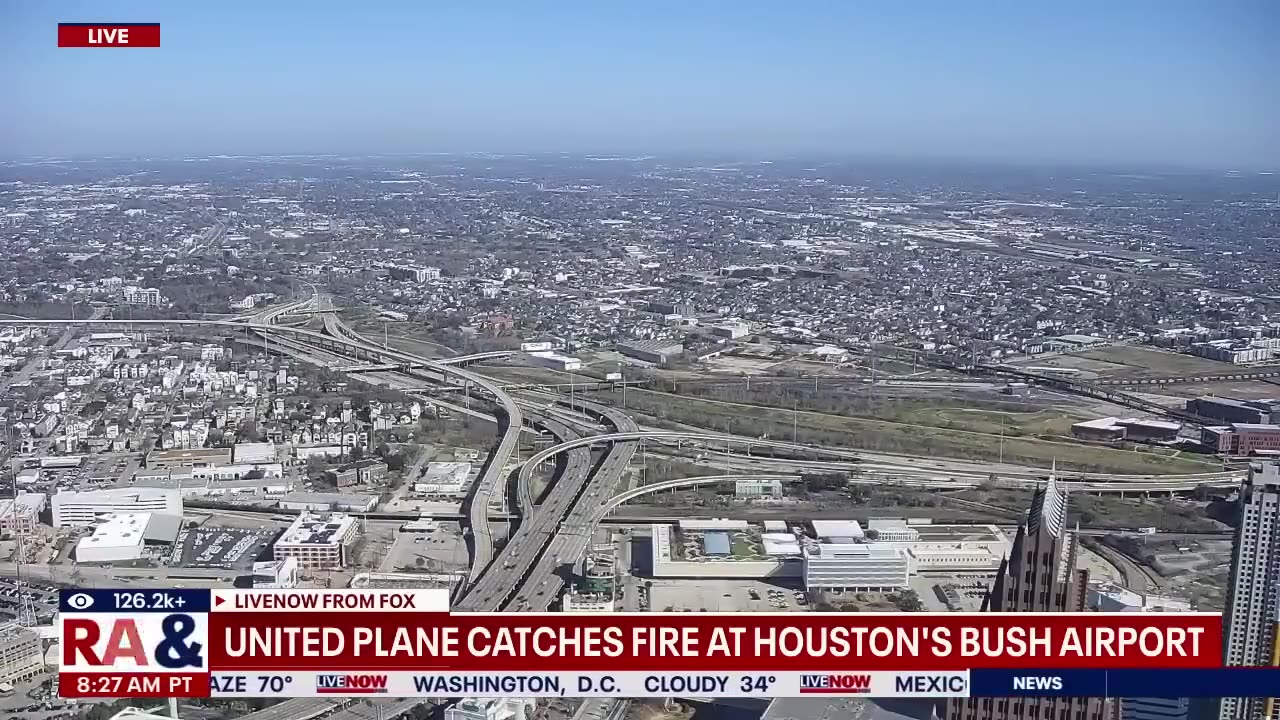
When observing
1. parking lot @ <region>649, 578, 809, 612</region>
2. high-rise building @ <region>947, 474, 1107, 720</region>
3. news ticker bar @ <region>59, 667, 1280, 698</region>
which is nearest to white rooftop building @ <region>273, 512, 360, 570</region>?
parking lot @ <region>649, 578, 809, 612</region>

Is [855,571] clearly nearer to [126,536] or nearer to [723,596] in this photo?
[723,596]

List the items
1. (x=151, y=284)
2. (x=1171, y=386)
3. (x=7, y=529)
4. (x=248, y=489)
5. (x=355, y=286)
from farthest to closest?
1. (x=355, y=286)
2. (x=151, y=284)
3. (x=1171, y=386)
4. (x=248, y=489)
5. (x=7, y=529)

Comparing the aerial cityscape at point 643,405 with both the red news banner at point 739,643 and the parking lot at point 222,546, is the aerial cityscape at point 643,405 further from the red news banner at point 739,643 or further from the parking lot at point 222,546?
the red news banner at point 739,643

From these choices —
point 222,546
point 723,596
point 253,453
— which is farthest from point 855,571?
point 253,453

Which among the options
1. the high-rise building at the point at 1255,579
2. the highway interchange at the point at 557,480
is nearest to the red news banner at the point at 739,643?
the high-rise building at the point at 1255,579

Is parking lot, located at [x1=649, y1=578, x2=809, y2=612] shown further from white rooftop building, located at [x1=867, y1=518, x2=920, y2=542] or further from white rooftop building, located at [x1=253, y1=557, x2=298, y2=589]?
white rooftop building, located at [x1=253, y1=557, x2=298, y2=589]

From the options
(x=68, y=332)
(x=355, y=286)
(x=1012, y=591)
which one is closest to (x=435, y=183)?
(x=355, y=286)

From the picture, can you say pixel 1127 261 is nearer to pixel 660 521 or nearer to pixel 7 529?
pixel 660 521
